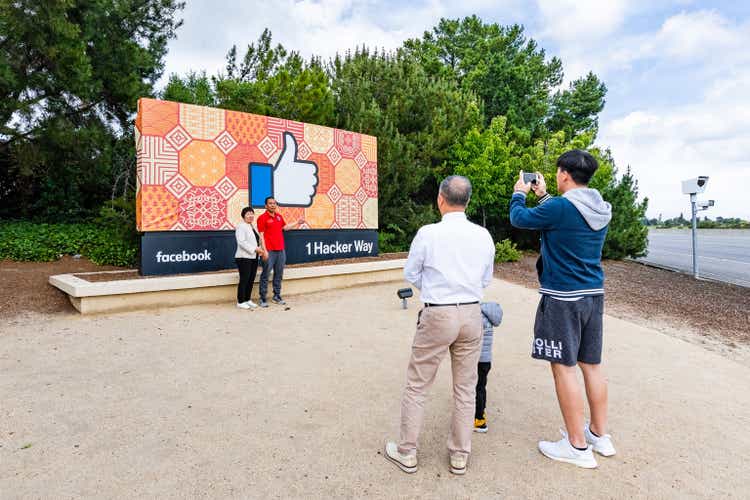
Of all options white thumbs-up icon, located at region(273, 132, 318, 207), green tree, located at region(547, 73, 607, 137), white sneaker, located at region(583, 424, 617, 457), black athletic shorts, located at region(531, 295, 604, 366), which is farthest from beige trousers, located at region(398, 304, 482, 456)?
green tree, located at region(547, 73, 607, 137)

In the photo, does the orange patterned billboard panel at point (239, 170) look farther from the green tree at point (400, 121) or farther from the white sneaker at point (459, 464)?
the white sneaker at point (459, 464)

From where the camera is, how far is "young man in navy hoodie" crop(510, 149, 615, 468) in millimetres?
2664

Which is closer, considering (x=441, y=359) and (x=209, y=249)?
(x=441, y=359)

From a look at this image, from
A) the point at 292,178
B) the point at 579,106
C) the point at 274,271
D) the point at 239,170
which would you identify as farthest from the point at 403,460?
the point at 579,106

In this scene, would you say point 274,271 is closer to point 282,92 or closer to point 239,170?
point 239,170

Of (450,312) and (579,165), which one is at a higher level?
(579,165)

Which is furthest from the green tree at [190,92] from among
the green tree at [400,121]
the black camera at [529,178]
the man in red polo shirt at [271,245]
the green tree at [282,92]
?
the black camera at [529,178]

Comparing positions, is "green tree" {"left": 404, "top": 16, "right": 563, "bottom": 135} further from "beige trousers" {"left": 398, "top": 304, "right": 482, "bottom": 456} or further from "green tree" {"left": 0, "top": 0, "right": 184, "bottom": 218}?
"beige trousers" {"left": 398, "top": 304, "right": 482, "bottom": 456}

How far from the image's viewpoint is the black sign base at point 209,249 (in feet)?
25.4

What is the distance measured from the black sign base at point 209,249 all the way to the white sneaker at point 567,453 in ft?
23.1

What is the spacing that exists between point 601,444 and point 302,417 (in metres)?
2.21

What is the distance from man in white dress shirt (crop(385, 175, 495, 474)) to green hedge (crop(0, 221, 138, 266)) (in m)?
9.92

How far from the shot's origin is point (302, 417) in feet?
11.4

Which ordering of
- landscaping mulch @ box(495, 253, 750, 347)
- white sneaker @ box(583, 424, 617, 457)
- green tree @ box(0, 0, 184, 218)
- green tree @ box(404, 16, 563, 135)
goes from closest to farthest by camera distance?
white sneaker @ box(583, 424, 617, 457) → landscaping mulch @ box(495, 253, 750, 347) → green tree @ box(0, 0, 184, 218) → green tree @ box(404, 16, 563, 135)
